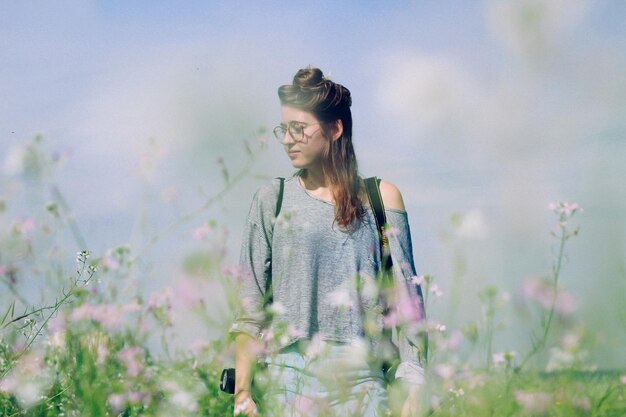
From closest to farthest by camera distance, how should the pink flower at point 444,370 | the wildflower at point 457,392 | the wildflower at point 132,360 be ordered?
the pink flower at point 444,370 < the wildflower at point 457,392 < the wildflower at point 132,360

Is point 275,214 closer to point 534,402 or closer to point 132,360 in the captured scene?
point 132,360

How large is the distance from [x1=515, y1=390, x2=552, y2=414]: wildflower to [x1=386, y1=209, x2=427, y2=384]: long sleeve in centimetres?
28

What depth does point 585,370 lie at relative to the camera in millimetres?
1676

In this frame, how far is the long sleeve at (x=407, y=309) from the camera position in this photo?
1906 mm

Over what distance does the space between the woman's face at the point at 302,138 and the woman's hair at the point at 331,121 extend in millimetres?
18

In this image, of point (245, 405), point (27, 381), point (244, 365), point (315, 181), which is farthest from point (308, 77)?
point (27, 381)

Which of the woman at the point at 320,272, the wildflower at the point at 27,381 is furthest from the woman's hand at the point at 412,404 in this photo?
the wildflower at the point at 27,381

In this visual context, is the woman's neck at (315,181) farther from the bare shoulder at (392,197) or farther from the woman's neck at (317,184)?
the bare shoulder at (392,197)

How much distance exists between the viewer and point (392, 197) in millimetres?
2143

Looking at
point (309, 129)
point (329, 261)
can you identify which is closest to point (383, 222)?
point (329, 261)

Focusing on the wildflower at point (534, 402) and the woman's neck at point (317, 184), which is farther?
the woman's neck at point (317, 184)

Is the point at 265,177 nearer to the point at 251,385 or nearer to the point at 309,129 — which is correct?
the point at 309,129

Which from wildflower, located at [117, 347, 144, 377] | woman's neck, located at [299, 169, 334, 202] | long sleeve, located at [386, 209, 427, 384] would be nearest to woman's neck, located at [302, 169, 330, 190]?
woman's neck, located at [299, 169, 334, 202]

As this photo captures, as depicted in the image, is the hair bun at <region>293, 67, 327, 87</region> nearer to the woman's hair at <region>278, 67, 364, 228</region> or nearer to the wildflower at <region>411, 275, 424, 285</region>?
the woman's hair at <region>278, 67, 364, 228</region>
